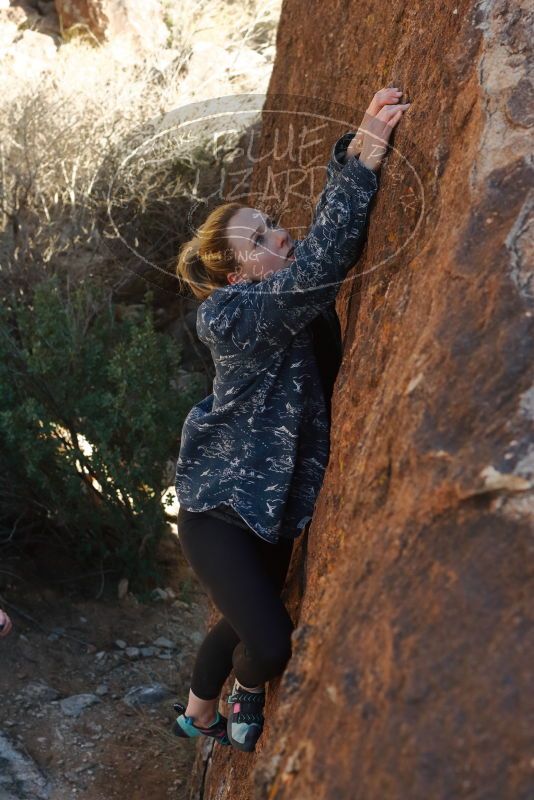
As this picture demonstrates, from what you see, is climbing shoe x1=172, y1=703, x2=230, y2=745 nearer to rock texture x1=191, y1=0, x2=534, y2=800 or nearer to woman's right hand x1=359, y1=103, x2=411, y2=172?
rock texture x1=191, y1=0, x2=534, y2=800

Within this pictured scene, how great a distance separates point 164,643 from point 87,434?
51.1 inches

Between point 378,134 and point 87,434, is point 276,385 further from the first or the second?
point 87,434

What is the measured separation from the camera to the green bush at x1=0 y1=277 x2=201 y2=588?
551 cm

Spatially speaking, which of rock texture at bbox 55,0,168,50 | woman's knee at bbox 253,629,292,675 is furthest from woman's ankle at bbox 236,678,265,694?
rock texture at bbox 55,0,168,50

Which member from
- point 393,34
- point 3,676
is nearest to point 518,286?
point 393,34

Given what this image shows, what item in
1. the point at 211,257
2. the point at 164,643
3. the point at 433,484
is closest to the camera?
the point at 433,484

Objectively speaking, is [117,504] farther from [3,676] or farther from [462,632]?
[462,632]

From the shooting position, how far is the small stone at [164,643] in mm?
5435

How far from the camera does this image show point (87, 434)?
566 cm

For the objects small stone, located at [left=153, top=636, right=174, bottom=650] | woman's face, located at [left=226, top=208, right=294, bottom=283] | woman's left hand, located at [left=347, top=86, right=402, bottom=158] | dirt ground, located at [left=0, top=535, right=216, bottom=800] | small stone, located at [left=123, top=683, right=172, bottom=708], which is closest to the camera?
woman's left hand, located at [left=347, top=86, right=402, bottom=158]

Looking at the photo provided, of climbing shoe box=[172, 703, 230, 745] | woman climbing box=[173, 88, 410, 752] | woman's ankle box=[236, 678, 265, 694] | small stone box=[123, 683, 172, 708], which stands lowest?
small stone box=[123, 683, 172, 708]

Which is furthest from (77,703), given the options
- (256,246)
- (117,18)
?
(117,18)

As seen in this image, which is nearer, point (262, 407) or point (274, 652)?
point (274, 652)

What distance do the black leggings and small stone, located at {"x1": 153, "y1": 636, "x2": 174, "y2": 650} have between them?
10.1 feet
